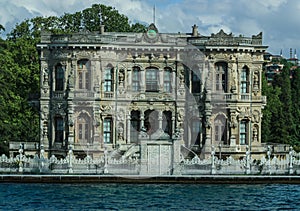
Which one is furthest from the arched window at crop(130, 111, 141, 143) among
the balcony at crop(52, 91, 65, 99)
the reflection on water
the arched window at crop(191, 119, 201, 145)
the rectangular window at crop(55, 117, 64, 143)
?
the reflection on water

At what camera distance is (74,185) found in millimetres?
63562

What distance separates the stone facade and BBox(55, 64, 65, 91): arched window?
0.24 feet

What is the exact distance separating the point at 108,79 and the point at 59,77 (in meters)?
3.63

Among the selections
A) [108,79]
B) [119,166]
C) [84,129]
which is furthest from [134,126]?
[119,166]

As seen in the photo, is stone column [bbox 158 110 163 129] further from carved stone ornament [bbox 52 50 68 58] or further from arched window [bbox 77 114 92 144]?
carved stone ornament [bbox 52 50 68 58]

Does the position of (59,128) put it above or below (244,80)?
below

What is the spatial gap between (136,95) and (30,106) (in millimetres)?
11831

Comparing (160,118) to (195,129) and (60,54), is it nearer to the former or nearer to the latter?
(195,129)

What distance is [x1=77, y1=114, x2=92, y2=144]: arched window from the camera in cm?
7588

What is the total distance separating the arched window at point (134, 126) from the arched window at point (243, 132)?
759cm

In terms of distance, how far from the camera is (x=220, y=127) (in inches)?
3024

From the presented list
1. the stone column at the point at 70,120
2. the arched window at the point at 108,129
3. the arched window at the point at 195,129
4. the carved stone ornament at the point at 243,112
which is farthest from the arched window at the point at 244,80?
the stone column at the point at 70,120

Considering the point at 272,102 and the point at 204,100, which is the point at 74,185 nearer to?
the point at 204,100

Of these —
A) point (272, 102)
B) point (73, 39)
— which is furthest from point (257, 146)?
point (272, 102)
